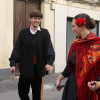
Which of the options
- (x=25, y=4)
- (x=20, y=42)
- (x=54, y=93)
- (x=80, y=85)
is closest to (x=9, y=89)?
(x=54, y=93)

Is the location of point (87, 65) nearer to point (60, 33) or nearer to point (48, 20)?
point (48, 20)

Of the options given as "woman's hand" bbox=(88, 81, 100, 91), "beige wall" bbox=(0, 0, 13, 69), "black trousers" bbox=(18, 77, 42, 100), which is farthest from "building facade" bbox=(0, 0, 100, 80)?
"woman's hand" bbox=(88, 81, 100, 91)

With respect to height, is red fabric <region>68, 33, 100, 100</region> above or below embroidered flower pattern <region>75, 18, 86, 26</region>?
below

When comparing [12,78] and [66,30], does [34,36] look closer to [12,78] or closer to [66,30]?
[12,78]

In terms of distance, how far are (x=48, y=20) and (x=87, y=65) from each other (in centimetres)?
837

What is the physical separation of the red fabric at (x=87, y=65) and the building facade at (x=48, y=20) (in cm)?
659

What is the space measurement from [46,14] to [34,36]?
671 cm

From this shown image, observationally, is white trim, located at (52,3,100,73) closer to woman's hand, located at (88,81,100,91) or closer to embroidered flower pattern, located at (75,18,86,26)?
embroidered flower pattern, located at (75,18,86,26)

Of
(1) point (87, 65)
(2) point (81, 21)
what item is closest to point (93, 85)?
(1) point (87, 65)

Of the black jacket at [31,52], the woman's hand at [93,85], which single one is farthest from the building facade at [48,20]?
the woman's hand at [93,85]

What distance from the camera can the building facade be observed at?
921 centimetres

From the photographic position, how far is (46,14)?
10.9 metres

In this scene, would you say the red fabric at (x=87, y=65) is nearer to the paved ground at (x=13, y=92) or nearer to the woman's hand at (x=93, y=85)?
the woman's hand at (x=93, y=85)

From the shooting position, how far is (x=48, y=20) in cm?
1089
